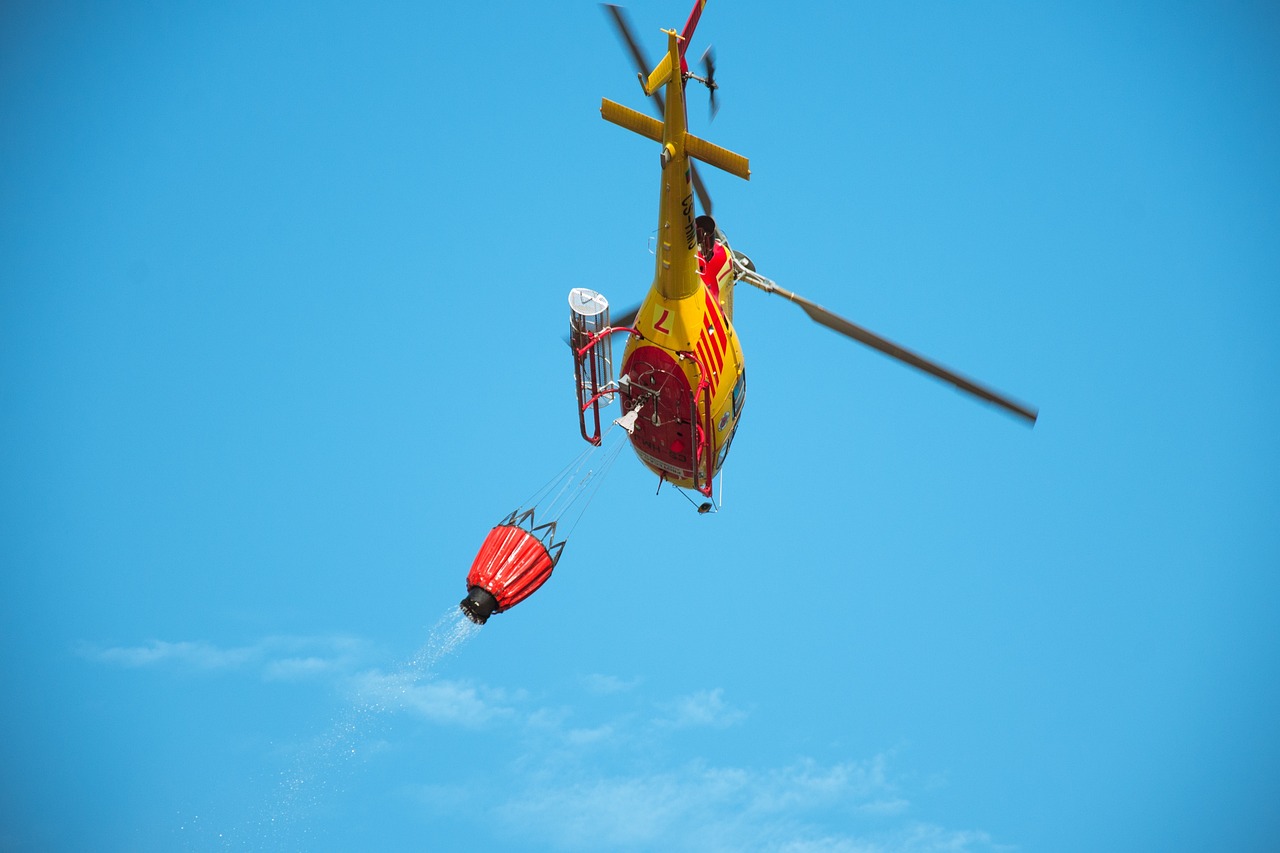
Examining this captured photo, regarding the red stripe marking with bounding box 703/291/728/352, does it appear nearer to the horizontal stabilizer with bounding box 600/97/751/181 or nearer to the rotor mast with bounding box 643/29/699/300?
the rotor mast with bounding box 643/29/699/300

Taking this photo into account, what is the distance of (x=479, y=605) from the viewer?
1671 inches

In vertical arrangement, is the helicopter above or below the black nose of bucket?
above

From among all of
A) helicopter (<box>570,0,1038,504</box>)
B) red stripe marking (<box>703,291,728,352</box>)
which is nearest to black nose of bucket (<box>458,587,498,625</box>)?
helicopter (<box>570,0,1038,504</box>)

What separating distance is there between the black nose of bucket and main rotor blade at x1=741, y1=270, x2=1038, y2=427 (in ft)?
32.6

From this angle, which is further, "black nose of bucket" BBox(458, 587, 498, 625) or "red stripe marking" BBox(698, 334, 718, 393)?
"red stripe marking" BBox(698, 334, 718, 393)

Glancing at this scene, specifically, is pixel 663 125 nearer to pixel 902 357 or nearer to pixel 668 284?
pixel 668 284

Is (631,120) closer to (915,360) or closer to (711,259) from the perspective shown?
(711,259)

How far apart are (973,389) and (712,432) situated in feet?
19.5

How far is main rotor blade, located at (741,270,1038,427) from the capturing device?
4322cm

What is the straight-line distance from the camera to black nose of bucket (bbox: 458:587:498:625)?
139 feet

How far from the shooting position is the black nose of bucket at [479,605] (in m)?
42.4

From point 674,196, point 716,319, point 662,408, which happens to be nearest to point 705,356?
point 716,319

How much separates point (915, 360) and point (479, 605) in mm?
11213

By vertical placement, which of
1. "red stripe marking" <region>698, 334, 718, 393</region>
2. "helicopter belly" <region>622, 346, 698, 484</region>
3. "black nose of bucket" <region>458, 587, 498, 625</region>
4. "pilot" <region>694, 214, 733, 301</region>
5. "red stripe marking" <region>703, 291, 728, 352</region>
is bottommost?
"black nose of bucket" <region>458, 587, 498, 625</region>
